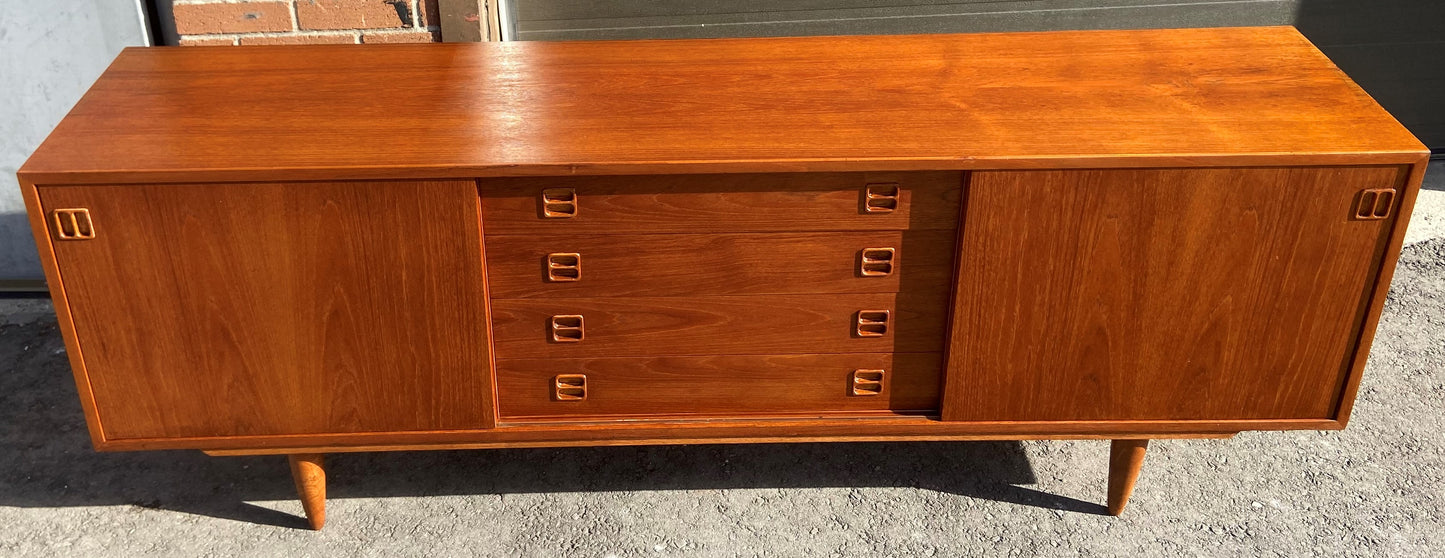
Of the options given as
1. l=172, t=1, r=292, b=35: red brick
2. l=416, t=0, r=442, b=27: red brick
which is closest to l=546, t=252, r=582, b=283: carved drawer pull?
l=416, t=0, r=442, b=27: red brick

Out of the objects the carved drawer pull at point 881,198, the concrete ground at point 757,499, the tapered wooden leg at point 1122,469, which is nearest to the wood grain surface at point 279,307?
the concrete ground at point 757,499

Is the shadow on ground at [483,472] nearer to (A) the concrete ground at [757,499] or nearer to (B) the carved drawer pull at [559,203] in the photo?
(A) the concrete ground at [757,499]

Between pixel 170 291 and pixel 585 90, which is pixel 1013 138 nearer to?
pixel 585 90

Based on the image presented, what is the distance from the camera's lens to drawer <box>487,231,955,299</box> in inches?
74.8

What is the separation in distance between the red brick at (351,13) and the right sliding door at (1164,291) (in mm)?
1359

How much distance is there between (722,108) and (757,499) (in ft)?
2.72

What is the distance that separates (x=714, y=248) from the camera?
6.27ft

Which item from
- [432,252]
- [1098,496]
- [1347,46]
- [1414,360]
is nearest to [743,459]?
[1098,496]

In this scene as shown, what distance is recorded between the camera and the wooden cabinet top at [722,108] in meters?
1.79

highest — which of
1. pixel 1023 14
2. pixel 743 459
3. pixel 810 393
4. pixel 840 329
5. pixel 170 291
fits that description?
pixel 1023 14

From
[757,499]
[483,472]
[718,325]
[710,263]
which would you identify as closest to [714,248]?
[710,263]

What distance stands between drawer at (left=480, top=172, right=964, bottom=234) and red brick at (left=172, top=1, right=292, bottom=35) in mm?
973

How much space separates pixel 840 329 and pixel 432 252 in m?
0.71

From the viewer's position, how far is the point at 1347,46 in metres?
3.30
